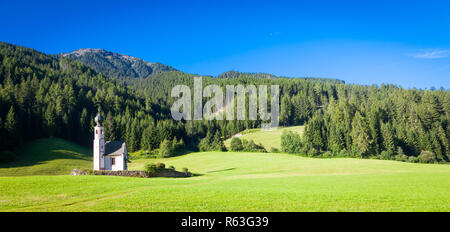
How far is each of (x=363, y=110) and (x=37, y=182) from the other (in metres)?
126

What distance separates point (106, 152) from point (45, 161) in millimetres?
27097

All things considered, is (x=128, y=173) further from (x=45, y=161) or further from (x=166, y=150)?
(x=166, y=150)

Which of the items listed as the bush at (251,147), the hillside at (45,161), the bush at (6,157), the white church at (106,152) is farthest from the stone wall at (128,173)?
the bush at (251,147)

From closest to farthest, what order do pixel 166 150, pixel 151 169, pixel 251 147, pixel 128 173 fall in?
1. pixel 128 173
2. pixel 151 169
3. pixel 166 150
4. pixel 251 147

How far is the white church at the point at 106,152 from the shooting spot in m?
43.6

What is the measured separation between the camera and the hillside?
1963 inches

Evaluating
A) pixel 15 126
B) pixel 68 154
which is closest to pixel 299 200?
pixel 68 154

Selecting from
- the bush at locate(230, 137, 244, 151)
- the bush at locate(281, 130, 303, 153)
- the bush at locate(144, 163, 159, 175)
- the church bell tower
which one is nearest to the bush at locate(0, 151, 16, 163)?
the church bell tower

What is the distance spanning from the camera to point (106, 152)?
1797 inches

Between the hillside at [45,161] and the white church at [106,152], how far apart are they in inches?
518

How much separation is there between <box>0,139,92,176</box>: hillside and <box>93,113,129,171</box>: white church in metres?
13.2

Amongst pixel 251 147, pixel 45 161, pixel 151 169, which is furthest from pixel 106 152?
pixel 251 147

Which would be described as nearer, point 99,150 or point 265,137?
point 99,150

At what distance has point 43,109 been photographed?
89.8 metres
